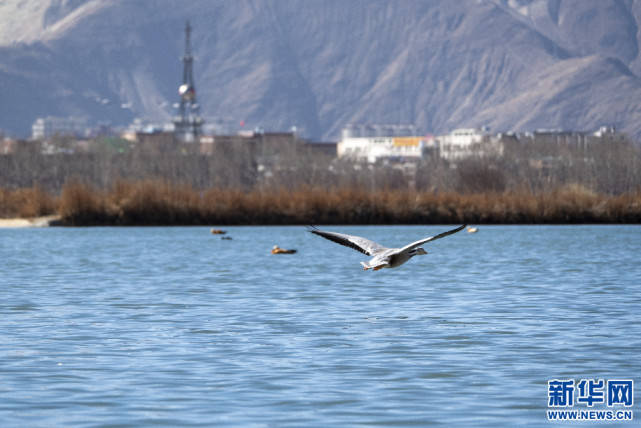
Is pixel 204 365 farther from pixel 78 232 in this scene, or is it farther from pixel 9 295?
pixel 78 232

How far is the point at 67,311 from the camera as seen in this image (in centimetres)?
2356

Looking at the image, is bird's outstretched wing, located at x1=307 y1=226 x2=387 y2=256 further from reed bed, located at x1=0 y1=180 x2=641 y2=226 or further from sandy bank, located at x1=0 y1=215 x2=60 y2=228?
sandy bank, located at x1=0 y1=215 x2=60 y2=228

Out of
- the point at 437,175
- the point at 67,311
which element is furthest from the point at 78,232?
the point at 437,175

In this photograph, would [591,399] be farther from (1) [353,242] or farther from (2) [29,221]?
(2) [29,221]

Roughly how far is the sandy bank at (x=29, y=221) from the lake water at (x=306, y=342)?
96.0 ft

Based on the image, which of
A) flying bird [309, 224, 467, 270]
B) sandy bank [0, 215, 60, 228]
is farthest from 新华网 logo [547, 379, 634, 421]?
sandy bank [0, 215, 60, 228]

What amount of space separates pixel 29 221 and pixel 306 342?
5212cm

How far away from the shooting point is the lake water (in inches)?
534

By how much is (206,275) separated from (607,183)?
96864 millimetres

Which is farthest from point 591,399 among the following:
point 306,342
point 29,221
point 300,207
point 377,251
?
point 29,221

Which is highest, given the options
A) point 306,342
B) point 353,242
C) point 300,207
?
point 300,207

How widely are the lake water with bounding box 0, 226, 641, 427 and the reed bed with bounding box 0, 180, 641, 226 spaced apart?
1094 inches

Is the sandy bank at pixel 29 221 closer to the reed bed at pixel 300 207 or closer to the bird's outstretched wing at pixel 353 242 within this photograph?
the reed bed at pixel 300 207

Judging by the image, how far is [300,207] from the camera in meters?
67.8
